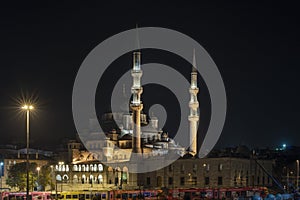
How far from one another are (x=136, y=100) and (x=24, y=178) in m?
15.8

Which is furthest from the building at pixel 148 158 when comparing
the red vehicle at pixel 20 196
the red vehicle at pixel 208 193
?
the red vehicle at pixel 20 196

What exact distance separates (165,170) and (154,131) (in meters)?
20.1

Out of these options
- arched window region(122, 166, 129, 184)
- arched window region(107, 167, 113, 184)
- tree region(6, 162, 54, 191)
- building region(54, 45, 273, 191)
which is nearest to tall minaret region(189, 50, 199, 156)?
building region(54, 45, 273, 191)

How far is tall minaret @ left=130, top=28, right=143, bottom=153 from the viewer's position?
69.1 metres

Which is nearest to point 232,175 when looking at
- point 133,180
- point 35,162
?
point 133,180

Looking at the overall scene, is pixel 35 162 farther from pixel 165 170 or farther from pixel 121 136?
pixel 165 170

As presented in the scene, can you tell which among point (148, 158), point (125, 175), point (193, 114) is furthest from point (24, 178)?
point (193, 114)

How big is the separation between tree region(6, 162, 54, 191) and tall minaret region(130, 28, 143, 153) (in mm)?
11334

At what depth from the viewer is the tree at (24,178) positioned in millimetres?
65312

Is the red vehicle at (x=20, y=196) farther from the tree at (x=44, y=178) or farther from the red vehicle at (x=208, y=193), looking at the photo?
the tree at (x=44, y=178)

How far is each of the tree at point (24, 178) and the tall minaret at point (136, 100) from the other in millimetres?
11334

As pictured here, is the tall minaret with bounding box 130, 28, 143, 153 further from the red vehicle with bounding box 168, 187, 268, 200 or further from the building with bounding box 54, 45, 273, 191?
the red vehicle with bounding box 168, 187, 268, 200

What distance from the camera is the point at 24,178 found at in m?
65.3

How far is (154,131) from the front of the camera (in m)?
83.6
